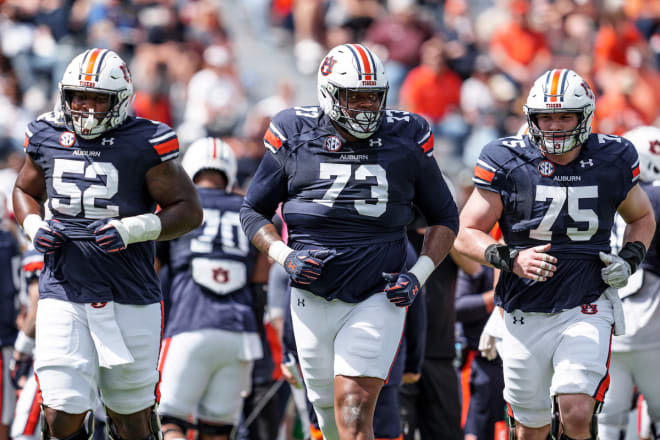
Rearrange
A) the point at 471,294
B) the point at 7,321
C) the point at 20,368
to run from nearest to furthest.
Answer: the point at 20,368, the point at 471,294, the point at 7,321

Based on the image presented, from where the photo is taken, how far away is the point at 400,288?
5449 mm

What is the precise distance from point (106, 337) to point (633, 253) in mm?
2775

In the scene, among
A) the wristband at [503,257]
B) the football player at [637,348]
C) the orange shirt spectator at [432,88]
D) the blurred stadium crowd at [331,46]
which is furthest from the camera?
the orange shirt spectator at [432,88]

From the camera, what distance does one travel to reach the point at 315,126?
18.6 feet

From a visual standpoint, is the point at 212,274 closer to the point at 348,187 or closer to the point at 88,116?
the point at 88,116

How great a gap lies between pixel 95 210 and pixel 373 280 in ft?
4.85

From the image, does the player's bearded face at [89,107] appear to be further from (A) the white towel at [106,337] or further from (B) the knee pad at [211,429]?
(B) the knee pad at [211,429]

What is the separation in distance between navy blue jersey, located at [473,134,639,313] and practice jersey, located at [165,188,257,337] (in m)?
1.93

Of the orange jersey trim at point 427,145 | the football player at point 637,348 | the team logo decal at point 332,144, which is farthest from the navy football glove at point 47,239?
the football player at point 637,348

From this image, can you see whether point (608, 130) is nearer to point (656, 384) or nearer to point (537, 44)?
point (537, 44)

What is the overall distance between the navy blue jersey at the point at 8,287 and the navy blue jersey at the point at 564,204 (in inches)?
140

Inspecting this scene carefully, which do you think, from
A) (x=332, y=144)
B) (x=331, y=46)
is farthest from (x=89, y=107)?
(x=331, y=46)

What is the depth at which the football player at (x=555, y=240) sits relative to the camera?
18.8ft

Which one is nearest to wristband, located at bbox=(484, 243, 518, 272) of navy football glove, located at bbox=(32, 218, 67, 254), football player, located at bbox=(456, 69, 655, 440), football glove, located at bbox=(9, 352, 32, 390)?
football player, located at bbox=(456, 69, 655, 440)
